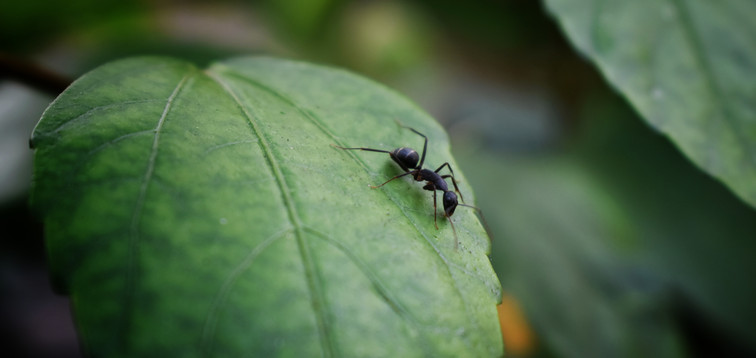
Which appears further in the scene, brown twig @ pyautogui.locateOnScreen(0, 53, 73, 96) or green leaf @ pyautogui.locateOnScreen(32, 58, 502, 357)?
brown twig @ pyautogui.locateOnScreen(0, 53, 73, 96)

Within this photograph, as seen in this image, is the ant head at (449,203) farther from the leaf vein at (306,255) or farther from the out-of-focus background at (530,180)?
the out-of-focus background at (530,180)

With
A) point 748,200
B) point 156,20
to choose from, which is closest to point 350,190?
point 748,200

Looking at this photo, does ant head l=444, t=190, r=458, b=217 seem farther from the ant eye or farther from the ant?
the ant eye

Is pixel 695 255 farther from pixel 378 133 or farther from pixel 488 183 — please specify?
pixel 378 133

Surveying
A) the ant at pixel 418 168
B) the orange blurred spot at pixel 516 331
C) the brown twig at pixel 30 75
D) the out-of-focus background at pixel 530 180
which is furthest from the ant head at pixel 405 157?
the orange blurred spot at pixel 516 331

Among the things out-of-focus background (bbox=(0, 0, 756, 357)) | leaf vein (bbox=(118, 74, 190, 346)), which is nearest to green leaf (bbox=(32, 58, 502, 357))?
leaf vein (bbox=(118, 74, 190, 346))

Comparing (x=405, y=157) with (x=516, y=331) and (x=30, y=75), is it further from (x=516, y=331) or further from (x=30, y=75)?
(x=516, y=331)
